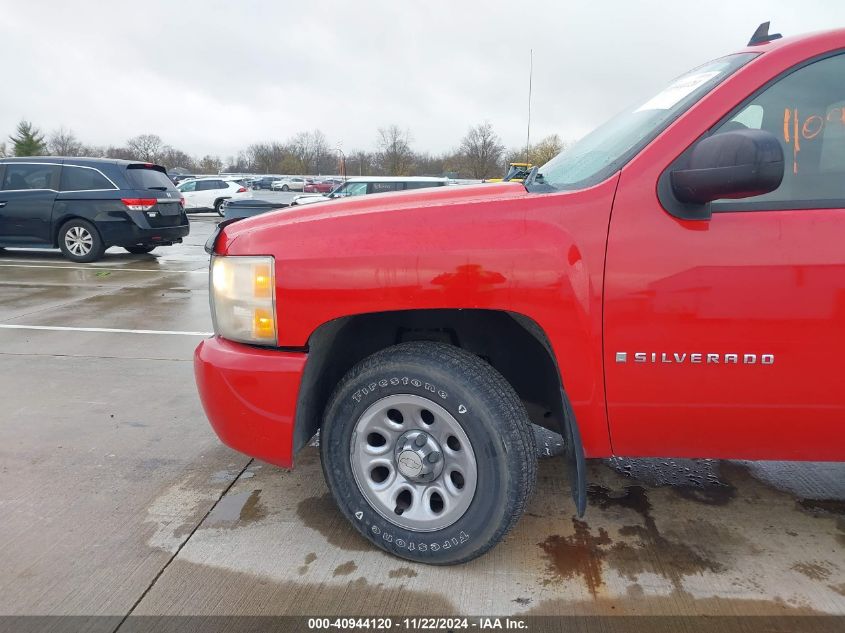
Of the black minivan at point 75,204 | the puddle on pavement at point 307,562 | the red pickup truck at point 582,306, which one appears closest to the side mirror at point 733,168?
the red pickup truck at point 582,306

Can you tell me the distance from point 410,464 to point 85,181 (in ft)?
34.4

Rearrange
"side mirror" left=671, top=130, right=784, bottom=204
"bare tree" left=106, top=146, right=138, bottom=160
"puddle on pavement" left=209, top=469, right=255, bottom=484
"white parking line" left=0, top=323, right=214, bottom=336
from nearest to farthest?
1. "side mirror" left=671, top=130, right=784, bottom=204
2. "puddle on pavement" left=209, top=469, right=255, bottom=484
3. "white parking line" left=0, top=323, right=214, bottom=336
4. "bare tree" left=106, top=146, right=138, bottom=160

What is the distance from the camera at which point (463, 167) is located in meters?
48.4

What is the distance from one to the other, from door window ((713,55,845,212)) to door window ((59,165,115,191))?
425 inches

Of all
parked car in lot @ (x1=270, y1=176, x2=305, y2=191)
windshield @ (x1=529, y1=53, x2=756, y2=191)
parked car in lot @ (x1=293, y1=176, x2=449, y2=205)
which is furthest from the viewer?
parked car in lot @ (x1=270, y1=176, x2=305, y2=191)

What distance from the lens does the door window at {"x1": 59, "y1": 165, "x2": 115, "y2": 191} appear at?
1052cm

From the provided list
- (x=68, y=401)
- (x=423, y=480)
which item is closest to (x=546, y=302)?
(x=423, y=480)

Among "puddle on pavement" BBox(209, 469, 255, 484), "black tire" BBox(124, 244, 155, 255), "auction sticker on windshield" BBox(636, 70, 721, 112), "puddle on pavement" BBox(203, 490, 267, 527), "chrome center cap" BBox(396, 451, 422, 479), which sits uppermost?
"auction sticker on windshield" BBox(636, 70, 721, 112)

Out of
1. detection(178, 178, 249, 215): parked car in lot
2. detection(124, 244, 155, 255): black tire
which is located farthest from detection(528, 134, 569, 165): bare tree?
detection(178, 178, 249, 215): parked car in lot

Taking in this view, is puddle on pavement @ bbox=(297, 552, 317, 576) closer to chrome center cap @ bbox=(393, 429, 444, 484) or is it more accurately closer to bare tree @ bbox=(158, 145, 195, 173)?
chrome center cap @ bbox=(393, 429, 444, 484)

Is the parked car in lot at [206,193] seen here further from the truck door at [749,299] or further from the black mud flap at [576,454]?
the truck door at [749,299]

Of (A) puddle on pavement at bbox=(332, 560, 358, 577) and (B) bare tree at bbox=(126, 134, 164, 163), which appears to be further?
(B) bare tree at bbox=(126, 134, 164, 163)

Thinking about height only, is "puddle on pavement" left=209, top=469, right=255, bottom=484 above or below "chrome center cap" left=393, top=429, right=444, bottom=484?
below

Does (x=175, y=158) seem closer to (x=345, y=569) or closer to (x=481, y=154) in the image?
(x=481, y=154)
